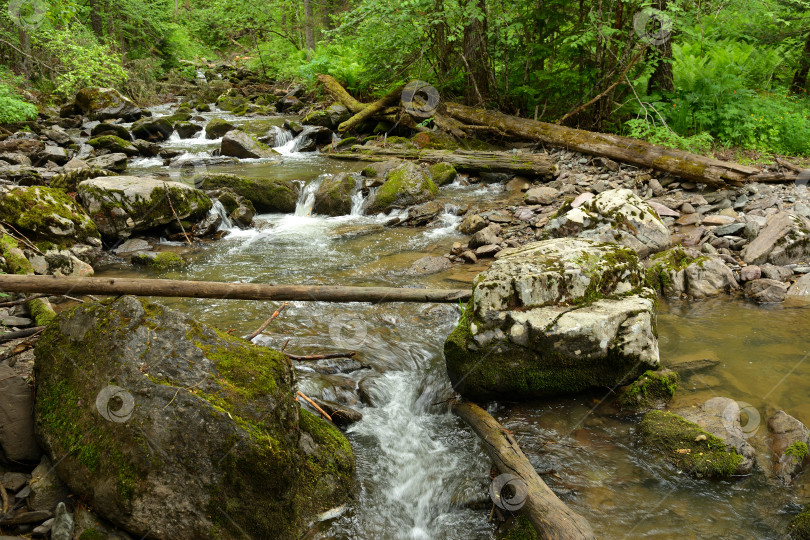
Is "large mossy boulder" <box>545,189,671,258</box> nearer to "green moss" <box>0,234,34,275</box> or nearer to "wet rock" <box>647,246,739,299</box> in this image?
"wet rock" <box>647,246,739,299</box>

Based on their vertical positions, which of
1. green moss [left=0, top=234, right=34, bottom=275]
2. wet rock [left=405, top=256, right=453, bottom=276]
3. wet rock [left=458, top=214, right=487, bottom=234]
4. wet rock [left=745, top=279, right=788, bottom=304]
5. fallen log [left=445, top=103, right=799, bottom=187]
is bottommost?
wet rock [left=405, top=256, right=453, bottom=276]

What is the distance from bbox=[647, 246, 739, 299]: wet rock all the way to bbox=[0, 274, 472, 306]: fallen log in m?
3.42

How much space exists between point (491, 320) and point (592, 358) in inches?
35.6

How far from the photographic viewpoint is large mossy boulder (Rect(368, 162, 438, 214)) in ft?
33.8

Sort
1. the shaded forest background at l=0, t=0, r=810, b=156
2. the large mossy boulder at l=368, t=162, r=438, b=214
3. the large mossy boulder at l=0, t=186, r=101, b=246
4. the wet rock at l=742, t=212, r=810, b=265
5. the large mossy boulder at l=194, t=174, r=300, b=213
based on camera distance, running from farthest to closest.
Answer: the large mossy boulder at l=194, t=174, r=300, b=213
the large mossy boulder at l=368, t=162, r=438, b=214
the shaded forest background at l=0, t=0, r=810, b=156
the large mossy boulder at l=0, t=186, r=101, b=246
the wet rock at l=742, t=212, r=810, b=265

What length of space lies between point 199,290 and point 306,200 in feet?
23.4

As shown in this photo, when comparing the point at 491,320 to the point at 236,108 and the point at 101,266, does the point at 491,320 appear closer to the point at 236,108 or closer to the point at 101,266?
the point at 101,266

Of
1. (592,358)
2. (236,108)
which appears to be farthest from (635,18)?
(236,108)

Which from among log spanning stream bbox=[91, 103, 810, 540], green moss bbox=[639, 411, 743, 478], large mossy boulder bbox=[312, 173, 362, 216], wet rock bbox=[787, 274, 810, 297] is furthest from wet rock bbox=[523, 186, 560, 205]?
green moss bbox=[639, 411, 743, 478]

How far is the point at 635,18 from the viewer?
1017 cm

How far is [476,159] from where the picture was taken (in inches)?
465

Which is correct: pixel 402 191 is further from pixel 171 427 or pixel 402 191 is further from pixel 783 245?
pixel 171 427

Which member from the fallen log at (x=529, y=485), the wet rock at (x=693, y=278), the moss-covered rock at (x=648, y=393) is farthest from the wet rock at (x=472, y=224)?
the fallen log at (x=529, y=485)

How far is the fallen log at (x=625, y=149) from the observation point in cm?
847
